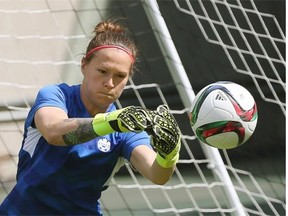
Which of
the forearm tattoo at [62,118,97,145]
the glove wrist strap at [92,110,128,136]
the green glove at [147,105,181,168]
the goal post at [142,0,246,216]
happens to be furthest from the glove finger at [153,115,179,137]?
the goal post at [142,0,246,216]

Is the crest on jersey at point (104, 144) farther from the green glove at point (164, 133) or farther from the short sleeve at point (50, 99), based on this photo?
the green glove at point (164, 133)

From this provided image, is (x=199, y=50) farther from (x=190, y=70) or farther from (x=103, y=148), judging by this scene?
(x=103, y=148)

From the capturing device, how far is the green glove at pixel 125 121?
8.23ft

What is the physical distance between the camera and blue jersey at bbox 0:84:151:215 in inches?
116

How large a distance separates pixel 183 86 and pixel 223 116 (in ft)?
3.27

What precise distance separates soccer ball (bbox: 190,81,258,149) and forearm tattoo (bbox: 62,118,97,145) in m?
0.53

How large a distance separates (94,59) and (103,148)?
349 millimetres

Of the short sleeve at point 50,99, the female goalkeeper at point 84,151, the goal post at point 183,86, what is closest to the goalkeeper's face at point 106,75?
the female goalkeeper at point 84,151

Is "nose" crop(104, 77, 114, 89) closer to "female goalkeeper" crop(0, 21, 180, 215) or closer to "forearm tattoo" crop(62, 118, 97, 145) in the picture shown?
"female goalkeeper" crop(0, 21, 180, 215)

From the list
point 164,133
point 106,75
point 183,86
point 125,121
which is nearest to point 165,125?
point 164,133

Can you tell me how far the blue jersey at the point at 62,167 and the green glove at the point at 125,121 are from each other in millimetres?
340

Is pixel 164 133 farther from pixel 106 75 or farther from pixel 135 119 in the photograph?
pixel 106 75

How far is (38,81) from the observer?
17.3 ft

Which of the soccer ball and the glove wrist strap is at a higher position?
the soccer ball
